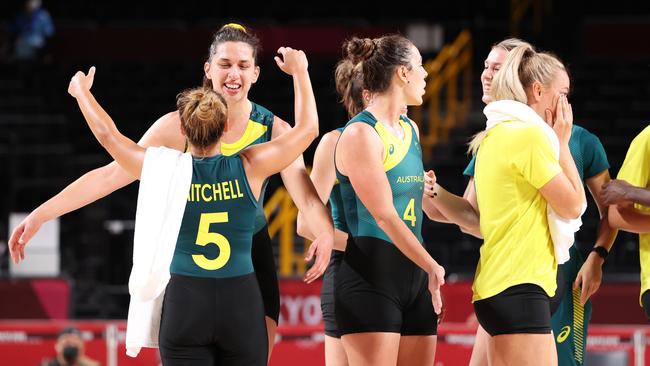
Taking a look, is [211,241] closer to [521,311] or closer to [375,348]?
[375,348]

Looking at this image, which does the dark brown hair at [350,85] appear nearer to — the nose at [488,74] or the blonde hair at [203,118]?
the nose at [488,74]

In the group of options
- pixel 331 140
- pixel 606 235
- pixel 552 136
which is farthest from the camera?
pixel 606 235

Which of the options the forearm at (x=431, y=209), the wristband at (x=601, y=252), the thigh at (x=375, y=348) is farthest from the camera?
the wristband at (x=601, y=252)

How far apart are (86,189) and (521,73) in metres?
1.94

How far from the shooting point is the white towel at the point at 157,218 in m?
4.21

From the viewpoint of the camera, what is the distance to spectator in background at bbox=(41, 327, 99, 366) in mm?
7863

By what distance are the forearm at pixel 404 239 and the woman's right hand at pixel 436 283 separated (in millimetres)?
37

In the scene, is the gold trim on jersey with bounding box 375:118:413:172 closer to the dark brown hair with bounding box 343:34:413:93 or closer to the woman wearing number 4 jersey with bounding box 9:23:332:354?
the dark brown hair with bounding box 343:34:413:93

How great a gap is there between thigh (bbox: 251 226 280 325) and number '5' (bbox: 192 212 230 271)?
69 centimetres

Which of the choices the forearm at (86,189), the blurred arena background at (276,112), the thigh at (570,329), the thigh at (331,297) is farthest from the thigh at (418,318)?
the blurred arena background at (276,112)

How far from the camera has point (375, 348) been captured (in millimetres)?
4438

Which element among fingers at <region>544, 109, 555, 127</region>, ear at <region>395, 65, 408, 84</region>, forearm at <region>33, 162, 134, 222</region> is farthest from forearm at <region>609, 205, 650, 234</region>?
forearm at <region>33, 162, 134, 222</region>

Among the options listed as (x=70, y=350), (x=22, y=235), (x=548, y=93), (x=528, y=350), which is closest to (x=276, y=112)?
(x=70, y=350)

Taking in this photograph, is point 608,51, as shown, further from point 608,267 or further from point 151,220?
point 151,220
